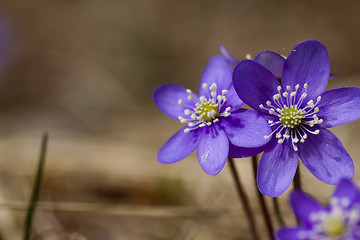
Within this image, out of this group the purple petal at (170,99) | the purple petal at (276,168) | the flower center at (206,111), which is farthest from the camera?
the purple petal at (170,99)

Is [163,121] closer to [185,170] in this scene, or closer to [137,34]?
[185,170]

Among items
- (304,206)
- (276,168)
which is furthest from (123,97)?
(304,206)

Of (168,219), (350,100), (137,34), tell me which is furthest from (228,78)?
(137,34)

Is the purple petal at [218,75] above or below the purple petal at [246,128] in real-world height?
above

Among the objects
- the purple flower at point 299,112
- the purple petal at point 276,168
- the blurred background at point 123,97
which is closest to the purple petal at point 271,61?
the purple flower at point 299,112

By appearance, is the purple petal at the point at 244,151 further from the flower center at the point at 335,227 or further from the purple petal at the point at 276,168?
the flower center at the point at 335,227

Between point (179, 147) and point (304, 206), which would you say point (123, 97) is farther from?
point (304, 206)
